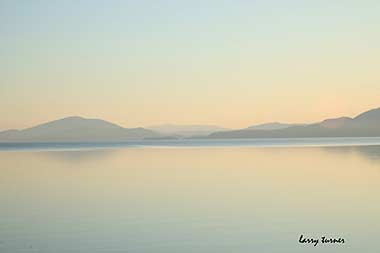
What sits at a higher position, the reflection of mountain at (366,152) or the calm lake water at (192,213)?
the reflection of mountain at (366,152)

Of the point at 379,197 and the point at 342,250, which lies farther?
the point at 379,197

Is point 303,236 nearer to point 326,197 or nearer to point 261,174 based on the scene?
point 326,197

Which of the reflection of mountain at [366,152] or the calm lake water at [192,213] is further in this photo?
the reflection of mountain at [366,152]

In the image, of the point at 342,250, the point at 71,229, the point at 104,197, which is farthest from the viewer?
the point at 104,197

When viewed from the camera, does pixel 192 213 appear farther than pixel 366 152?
No

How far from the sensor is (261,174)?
51.7 feet

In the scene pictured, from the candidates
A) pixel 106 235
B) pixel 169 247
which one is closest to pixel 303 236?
pixel 169 247

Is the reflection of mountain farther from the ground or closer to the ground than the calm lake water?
farther from the ground

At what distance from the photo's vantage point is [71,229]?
8.20 meters

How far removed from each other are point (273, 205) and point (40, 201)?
205 inches

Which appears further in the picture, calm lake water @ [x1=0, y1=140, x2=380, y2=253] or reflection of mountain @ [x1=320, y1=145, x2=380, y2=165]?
reflection of mountain @ [x1=320, y1=145, x2=380, y2=165]

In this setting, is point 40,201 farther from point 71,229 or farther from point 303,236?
point 303,236

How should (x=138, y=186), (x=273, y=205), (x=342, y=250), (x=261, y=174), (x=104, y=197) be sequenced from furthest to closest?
1. (x=261, y=174)
2. (x=138, y=186)
3. (x=104, y=197)
4. (x=273, y=205)
5. (x=342, y=250)

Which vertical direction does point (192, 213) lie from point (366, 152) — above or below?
below
